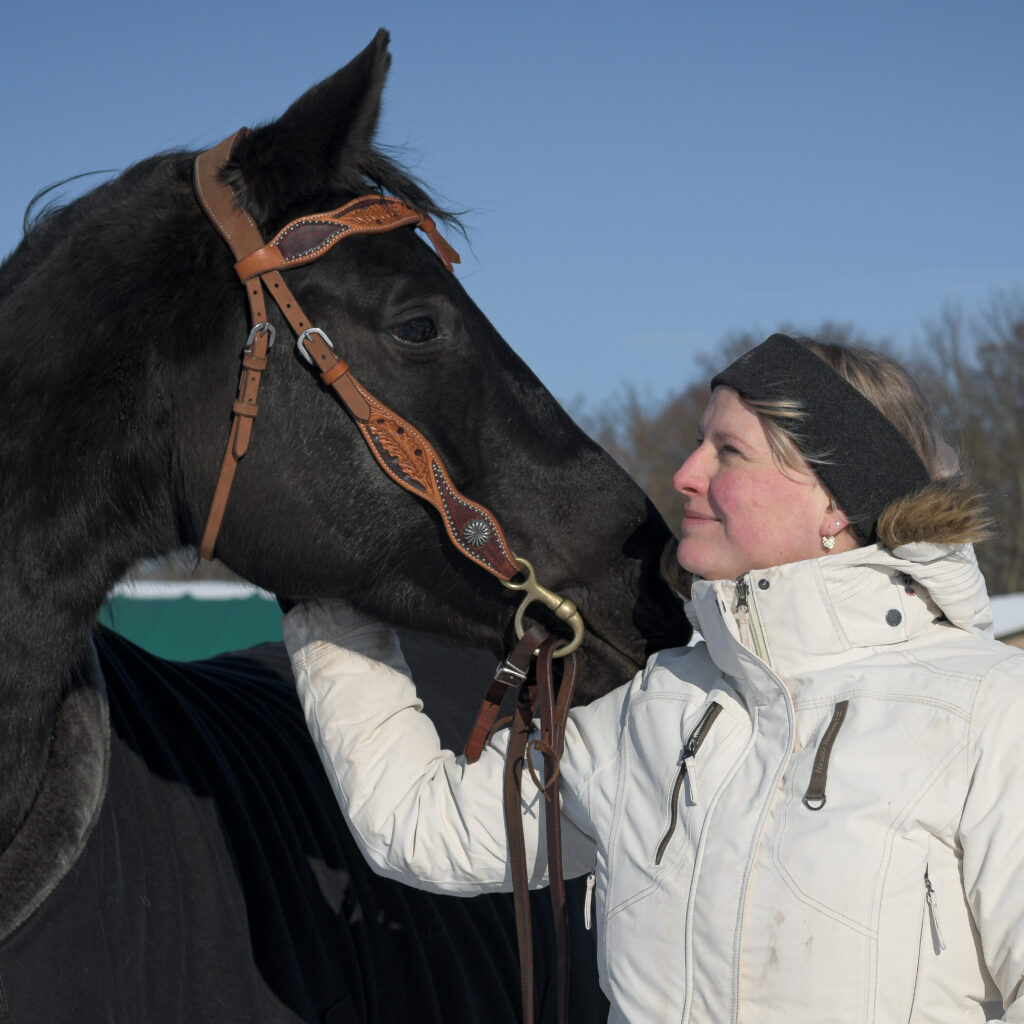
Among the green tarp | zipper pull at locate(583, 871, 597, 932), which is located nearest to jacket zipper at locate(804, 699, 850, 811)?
zipper pull at locate(583, 871, 597, 932)

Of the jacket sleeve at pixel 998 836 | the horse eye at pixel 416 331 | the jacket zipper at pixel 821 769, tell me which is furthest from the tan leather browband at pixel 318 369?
the jacket sleeve at pixel 998 836

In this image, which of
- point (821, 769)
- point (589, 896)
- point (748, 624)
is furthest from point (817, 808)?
point (589, 896)

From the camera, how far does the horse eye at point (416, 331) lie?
2073mm

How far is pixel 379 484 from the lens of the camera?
2.07 metres

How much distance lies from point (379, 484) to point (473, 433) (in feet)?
0.68

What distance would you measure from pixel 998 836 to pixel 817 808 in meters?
0.24

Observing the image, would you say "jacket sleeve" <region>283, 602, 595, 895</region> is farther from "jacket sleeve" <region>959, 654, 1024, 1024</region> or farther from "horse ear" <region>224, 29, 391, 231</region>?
"horse ear" <region>224, 29, 391, 231</region>

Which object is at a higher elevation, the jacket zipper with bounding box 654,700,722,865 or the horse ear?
the horse ear

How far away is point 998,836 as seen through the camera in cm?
146

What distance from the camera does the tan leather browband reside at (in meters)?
2.00

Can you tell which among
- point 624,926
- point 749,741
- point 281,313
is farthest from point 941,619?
point 281,313

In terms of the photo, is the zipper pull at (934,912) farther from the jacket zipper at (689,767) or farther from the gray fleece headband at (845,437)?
the gray fleece headband at (845,437)

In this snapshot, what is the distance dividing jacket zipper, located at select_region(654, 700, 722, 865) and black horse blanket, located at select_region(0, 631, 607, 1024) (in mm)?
875

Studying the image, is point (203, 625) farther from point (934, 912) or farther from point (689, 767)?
point (934, 912)
